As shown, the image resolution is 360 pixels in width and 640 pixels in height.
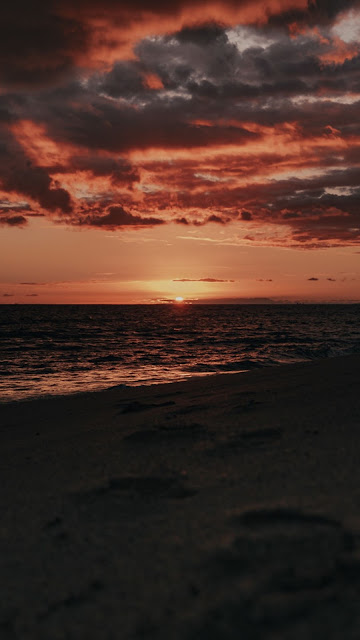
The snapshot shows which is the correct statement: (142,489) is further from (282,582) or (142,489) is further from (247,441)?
→ (282,582)

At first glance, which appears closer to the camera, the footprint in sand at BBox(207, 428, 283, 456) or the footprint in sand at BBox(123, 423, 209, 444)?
the footprint in sand at BBox(207, 428, 283, 456)

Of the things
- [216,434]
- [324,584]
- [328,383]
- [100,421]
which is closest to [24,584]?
[324,584]

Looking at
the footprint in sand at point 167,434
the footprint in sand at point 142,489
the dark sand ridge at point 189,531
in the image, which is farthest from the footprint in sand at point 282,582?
the footprint in sand at point 167,434

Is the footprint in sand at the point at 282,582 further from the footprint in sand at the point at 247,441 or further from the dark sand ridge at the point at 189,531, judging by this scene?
the footprint in sand at the point at 247,441

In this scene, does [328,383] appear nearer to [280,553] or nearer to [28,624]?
[280,553]

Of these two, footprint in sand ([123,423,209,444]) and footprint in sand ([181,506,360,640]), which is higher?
footprint in sand ([181,506,360,640])

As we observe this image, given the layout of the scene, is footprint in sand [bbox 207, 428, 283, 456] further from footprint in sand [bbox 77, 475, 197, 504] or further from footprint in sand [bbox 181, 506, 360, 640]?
footprint in sand [bbox 181, 506, 360, 640]

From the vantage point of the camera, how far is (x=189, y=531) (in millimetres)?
4402

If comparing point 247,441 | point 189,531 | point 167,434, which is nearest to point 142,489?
point 189,531

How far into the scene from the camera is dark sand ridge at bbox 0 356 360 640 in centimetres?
333

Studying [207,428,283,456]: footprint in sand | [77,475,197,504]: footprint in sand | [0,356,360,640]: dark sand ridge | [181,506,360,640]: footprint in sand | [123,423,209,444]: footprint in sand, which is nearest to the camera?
[181,506,360,640]: footprint in sand

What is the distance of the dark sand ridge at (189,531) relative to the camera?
333 centimetres

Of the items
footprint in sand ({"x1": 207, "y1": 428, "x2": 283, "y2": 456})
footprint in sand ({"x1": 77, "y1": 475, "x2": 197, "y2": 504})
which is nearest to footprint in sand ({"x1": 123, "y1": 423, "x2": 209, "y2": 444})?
footprint in sand ({"x1": 207, "y1": 428, "x2": 283, "y2": 456})

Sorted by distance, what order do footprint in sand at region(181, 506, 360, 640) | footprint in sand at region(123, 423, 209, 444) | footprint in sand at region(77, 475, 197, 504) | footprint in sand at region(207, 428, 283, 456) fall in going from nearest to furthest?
footprint in sand at region(181, 506, 360, 640) → footprint in sand at region(77, 475, 197, 504) → footprint in sand at region(207, 428, 283, 456) → footprint in sand at region(123, 423, 209, 444)
